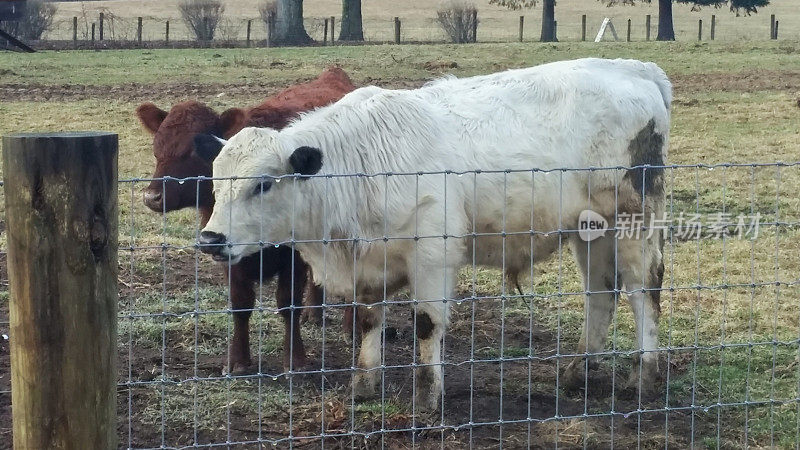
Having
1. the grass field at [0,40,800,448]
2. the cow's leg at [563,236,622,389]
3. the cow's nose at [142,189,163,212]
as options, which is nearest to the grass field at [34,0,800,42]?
the grass field at [0,40,800,448]

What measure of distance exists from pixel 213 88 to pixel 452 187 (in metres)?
14.0

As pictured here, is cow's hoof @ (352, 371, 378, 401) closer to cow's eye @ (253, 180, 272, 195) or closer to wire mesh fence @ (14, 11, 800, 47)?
cow's eye @ (253, 180, 272, 195)

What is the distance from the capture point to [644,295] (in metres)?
6.59

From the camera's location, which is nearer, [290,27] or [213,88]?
[213,88]

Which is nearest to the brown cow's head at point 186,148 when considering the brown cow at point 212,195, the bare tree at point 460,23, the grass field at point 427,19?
the brown cow at point 212,195

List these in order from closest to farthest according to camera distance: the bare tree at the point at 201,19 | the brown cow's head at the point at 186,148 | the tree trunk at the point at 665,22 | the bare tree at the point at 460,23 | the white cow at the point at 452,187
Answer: the white cow at the point at 452,187 → the brown cow's head at the point at 186,148 → the bare tree at the point at 201,19 → the bare tree at the point at 460,23 → the tree trunk at the point at 665,22

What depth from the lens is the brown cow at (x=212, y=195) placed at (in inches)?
264

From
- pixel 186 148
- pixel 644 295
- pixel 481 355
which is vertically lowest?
pixel 481 355

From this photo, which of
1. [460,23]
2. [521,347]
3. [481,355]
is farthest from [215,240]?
[460,23]

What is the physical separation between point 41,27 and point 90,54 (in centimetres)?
778

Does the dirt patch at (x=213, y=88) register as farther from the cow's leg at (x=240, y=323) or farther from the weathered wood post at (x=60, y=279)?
the weathered wood post at (x=60, y=279)

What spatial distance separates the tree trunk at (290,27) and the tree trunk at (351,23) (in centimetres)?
220

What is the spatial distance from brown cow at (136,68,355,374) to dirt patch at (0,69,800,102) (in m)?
10.8

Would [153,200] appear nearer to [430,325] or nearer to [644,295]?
[430,325]
